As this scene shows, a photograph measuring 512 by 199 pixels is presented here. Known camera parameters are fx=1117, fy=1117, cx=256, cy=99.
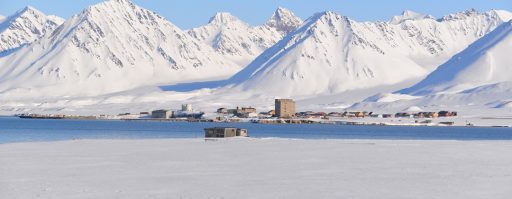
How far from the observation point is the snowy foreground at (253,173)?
40281mm

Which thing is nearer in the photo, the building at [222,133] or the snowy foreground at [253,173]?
the snowy foreground at [253,173]

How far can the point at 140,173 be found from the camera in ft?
156

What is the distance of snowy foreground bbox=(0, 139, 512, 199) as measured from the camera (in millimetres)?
40281

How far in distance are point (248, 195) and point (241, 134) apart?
58.2 meters

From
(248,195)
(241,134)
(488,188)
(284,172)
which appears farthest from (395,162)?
(241,134)

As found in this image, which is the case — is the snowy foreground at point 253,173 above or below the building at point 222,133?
below

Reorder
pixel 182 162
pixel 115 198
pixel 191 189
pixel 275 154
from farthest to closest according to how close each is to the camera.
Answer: pixel 275 154 < pixel 182 162 < pixel 191 189 < pixel 115 198

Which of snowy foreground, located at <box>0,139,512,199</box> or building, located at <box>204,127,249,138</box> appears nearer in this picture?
snowy foreground, located at <box>0,139,512,199</box>

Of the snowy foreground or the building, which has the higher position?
the building

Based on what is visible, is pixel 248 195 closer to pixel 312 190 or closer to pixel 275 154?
pixel 312 190

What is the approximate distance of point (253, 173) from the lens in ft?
156

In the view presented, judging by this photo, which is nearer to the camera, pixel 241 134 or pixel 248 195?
pixel 248 195

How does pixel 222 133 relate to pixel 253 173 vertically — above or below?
above

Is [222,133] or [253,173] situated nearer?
[253,173]
